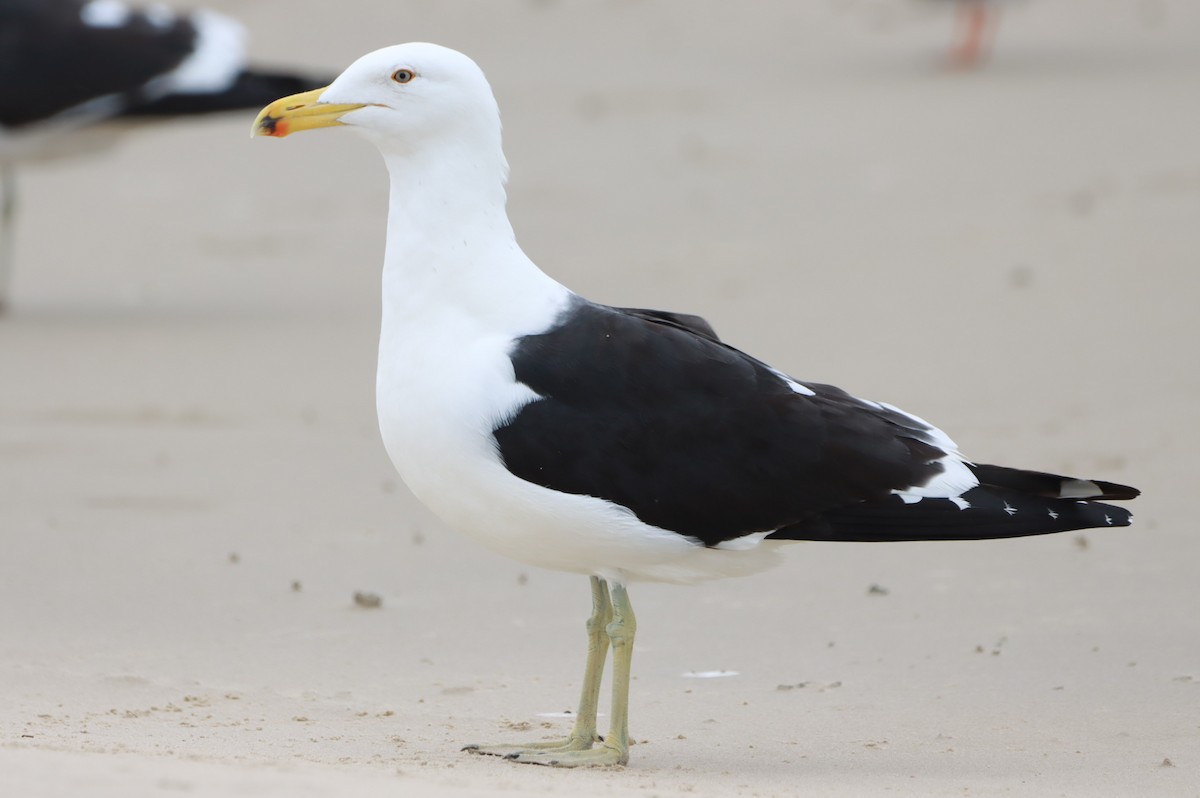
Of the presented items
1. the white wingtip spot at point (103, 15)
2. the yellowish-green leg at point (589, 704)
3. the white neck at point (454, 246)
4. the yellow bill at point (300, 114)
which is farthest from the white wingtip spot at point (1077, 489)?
the white wingtip spot at point (103, 15)

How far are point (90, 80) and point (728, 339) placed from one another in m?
4.06

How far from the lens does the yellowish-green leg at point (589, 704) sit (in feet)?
14.6

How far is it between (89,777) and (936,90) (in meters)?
12.0

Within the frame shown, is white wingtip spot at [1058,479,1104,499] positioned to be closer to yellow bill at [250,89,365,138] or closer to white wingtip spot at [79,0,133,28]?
yellow bill at [250,89,365,138]

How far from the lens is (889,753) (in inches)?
178

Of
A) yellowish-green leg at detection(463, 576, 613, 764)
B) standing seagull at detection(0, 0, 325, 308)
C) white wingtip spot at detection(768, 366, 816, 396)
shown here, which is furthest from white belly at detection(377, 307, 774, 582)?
standing seagull at detection(0, 0, 325, 308)

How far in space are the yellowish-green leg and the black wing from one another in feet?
1.39

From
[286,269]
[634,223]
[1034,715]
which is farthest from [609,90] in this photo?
[1034,715]

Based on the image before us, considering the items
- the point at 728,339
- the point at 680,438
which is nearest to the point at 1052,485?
the point at 680,438

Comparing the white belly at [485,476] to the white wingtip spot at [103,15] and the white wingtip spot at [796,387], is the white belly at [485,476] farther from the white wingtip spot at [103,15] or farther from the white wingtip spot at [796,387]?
the white wingtip spot at [103,15]

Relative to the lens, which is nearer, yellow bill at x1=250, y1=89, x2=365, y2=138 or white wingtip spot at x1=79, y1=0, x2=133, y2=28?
yellow bill at x1=250, y1=89, x2=365, y2=138

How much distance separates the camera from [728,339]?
8781mm

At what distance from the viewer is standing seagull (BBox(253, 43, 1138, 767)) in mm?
4336

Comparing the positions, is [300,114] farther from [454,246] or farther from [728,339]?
[728,339]
